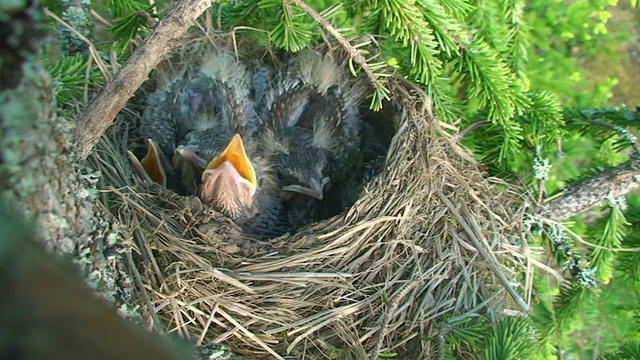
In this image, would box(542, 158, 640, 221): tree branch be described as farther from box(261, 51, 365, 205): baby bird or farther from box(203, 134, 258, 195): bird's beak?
box(203, 134, 258, 195): bird's beak

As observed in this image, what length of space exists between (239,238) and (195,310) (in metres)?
0.32

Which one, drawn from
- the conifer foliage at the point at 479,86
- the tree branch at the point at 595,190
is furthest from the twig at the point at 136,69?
the tree branch at the point at 595,190

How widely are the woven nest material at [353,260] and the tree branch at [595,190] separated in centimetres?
12

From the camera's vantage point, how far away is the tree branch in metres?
1.75

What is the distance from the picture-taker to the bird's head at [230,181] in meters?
1.70

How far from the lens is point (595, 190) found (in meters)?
1.78

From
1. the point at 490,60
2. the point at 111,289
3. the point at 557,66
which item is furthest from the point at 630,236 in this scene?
the point at 111,289

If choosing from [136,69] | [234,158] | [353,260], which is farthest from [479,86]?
[136,69]

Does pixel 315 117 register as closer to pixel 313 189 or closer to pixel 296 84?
pixel 296 84

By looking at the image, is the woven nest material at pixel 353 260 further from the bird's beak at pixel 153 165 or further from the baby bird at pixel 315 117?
the baby bird at pixel 315 117

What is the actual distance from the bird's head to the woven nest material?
120mm

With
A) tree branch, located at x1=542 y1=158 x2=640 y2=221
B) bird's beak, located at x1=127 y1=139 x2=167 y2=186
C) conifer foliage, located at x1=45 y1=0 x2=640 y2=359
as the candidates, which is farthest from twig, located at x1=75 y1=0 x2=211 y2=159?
tree branch, located at x1=542 y1=158 x2=640 y2=221

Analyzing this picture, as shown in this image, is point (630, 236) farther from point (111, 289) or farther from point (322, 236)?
point (111, 289)

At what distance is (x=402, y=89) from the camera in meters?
1.92
